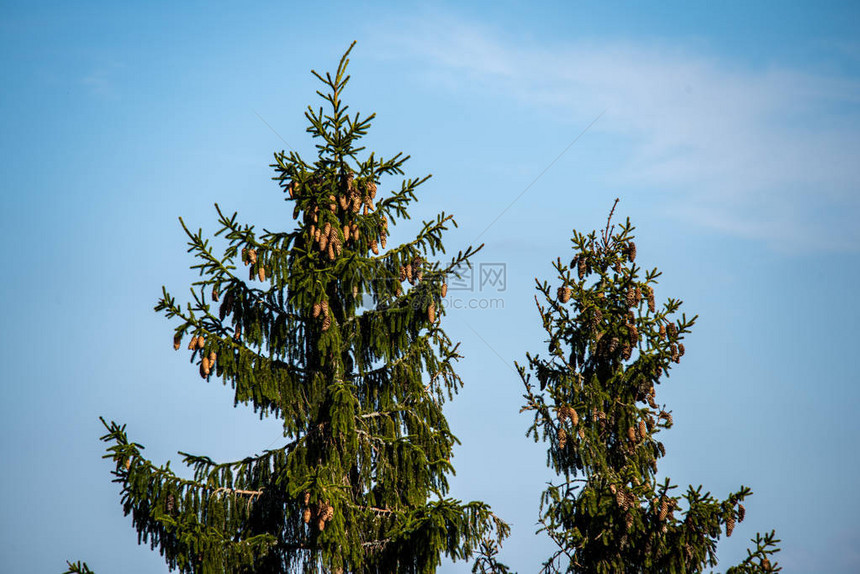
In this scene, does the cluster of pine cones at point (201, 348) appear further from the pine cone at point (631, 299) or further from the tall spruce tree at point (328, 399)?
the pine cone at point (631, 299)

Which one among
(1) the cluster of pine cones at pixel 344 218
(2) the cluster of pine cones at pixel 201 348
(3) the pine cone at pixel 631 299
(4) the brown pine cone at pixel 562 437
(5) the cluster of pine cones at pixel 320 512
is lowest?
(5) the cluster of pine cones at pixel 320 512

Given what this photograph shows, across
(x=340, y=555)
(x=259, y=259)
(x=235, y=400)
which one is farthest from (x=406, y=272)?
(x=340, y=555)

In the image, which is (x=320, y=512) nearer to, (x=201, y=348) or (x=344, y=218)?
(x=201, y=348)

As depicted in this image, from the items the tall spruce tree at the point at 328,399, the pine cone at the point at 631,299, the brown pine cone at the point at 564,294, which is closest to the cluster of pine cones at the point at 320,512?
the tall spruce tree at the point at 328,399

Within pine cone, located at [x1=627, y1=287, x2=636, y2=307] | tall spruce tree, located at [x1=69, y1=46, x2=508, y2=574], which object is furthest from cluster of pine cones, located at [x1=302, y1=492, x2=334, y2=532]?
pine cone, located at [x1=627, y1=287, x2=636, y2=307]

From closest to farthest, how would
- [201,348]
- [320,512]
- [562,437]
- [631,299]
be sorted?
[320,512] → [201,348] → [562,437] → [631,299]

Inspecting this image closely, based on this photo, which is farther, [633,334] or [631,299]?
[631,299]

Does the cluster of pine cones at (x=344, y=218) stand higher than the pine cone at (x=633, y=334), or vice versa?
the cluster of pine cones at (x=344, y=218)

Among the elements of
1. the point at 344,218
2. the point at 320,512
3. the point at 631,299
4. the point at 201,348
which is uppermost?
the point at 344,218

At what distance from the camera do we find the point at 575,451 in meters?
14.2

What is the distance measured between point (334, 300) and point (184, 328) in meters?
2.45

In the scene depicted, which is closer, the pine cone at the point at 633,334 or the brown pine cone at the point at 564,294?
the pine cone at the point at 633,334

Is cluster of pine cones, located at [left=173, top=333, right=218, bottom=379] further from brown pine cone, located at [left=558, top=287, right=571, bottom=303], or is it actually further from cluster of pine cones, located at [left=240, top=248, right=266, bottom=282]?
brown pine cone, located at [left=558, top=287, right=571, bottom=303]

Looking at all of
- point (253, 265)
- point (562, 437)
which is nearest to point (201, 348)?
point (253, 265)
